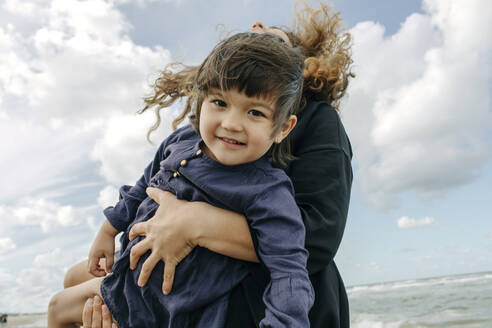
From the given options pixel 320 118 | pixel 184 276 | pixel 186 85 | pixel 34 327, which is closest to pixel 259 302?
pixel 184 276

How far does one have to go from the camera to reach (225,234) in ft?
5.50

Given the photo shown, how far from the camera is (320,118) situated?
2.18 m

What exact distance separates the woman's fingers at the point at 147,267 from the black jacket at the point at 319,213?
1.20ft

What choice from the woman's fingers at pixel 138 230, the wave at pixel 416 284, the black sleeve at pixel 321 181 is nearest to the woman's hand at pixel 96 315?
the woman's fingers at pixel 138 230

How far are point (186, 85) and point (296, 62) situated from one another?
1015mm

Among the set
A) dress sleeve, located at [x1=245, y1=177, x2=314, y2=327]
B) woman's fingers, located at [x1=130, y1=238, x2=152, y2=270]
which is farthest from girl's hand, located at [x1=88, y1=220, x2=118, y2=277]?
dress sleeve, located at [x1=245, y1=177, x2=314, y2=327]

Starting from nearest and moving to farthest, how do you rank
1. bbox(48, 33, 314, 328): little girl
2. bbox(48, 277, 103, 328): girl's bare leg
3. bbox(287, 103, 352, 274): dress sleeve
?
bbox(48, 33, 314, 328): little girl → bbox(287, 103, 352, 274): dress sleeve → bbox(48, 277, 103, 328): girl's bare leg

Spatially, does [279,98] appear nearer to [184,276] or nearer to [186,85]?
[184,276]

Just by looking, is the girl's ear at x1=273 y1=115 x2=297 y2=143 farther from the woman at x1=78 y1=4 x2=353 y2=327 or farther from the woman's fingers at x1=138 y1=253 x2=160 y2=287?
the woman's fingers at x1=138 y1=253 x2=160 y2=287

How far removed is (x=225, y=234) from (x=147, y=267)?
14.7 inches

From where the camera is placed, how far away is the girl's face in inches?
64.9

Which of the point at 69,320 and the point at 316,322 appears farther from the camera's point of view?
the point at 69,320

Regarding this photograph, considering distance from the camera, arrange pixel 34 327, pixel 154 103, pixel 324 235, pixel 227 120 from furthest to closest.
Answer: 1. pixel 34 327
2. pixel 154 103
3. pixel 324 235
4. pixel 227 120

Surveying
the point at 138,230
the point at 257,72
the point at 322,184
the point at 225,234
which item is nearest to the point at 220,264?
the point at 225,234
